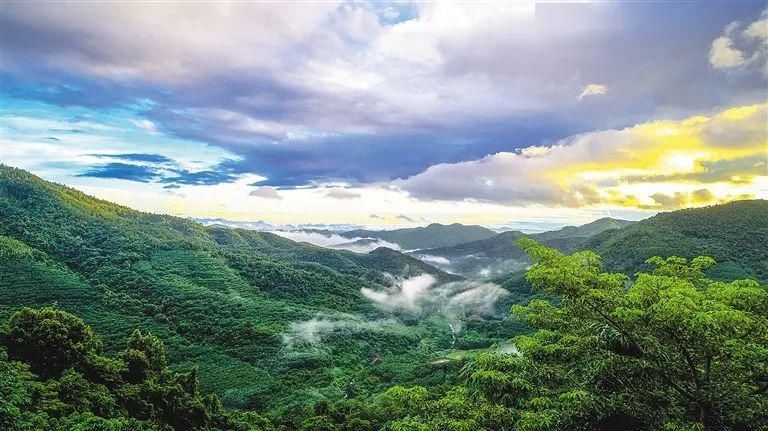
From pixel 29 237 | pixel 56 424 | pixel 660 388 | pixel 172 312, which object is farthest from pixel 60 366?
pixel 29 237

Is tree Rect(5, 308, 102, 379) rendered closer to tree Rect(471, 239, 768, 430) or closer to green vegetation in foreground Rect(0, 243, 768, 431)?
green vegetation in foreground Rect(0, 243, 768, 431)

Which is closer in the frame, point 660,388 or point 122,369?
point 660,388

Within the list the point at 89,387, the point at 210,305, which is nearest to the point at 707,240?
the point at 210,305

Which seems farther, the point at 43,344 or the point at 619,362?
the point at 43,344

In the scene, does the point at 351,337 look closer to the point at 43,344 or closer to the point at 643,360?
the point at 43,344

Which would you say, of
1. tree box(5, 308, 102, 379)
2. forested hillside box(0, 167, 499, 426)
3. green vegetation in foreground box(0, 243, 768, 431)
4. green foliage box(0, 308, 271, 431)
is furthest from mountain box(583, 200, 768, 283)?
tree box(5, 308, 102, 379)

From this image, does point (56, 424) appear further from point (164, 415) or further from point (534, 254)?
point (534, 254)
